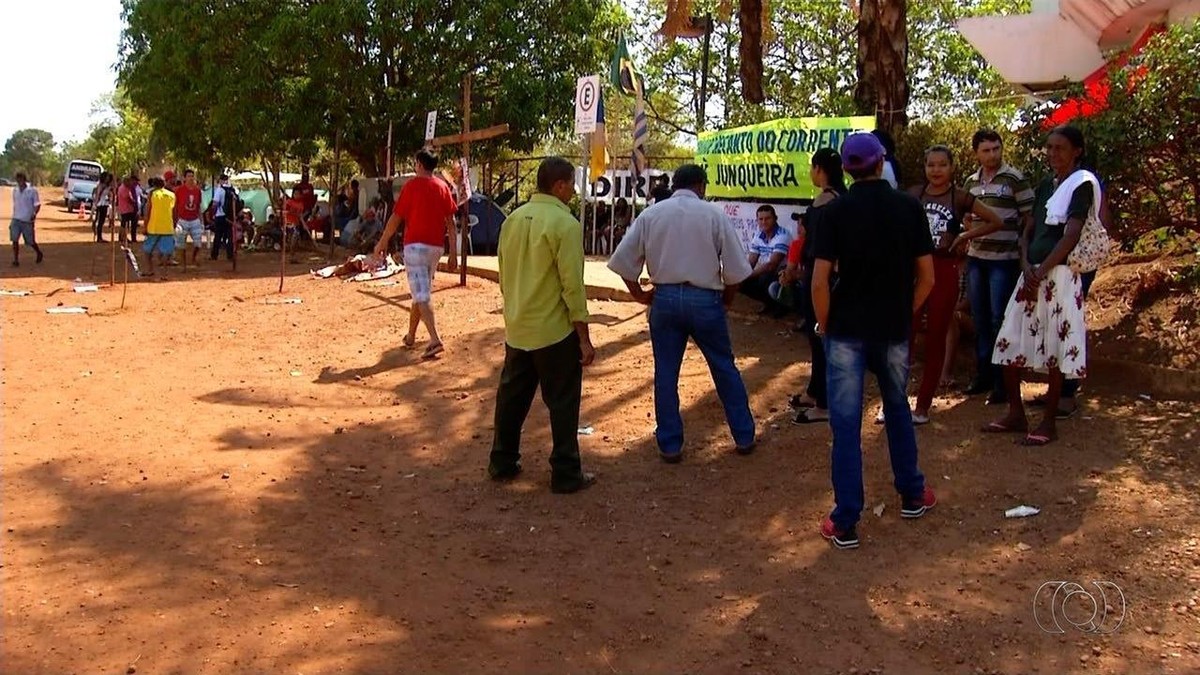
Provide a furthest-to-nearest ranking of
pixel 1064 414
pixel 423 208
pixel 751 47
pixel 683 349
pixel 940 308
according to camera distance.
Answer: pixel 751 47, pixel 423 208, pixel 1064 414, pixel 940 308, pixel 683 349

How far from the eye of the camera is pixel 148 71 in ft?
77.6

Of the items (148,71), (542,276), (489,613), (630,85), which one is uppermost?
(148,71)

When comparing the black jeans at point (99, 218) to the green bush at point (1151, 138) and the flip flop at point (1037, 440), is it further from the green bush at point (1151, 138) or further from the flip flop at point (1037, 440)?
the flip flop at point (1037, 440)

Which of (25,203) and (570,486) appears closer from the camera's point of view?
(570,486)

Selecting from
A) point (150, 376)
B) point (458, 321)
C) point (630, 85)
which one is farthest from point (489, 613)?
point (630, 85)

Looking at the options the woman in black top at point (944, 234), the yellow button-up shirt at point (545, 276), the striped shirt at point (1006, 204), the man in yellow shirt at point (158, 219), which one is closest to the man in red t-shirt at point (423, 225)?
the yellow button-up shirt at point (545, 276)

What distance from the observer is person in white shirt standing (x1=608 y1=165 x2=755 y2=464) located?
5.77 metres

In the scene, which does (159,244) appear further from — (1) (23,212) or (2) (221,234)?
(2) (221,234)

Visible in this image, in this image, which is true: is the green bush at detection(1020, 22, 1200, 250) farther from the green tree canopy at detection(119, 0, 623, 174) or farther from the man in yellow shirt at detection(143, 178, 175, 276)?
the green tree canopy at detection(119, 0, 623, 174)

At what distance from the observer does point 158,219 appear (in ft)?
52.8

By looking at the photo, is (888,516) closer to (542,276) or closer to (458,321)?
(542,276)

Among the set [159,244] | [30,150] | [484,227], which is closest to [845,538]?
[159,244]

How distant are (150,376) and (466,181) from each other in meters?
6.75

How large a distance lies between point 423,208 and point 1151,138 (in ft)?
17.9
